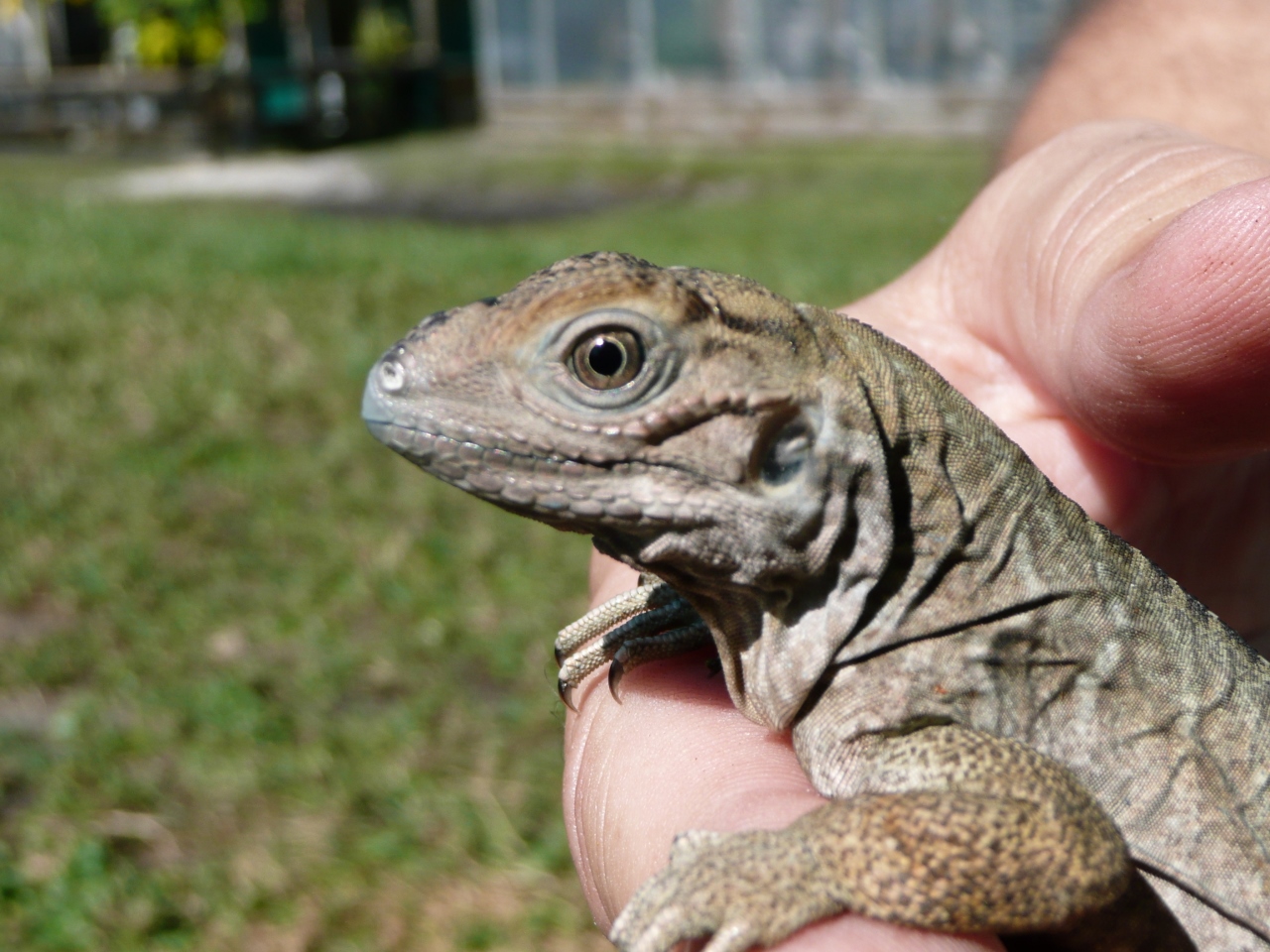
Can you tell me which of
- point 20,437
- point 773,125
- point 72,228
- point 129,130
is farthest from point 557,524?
point 129,130

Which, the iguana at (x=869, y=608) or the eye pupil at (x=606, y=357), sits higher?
the eye pupil at (x=606, y=357)

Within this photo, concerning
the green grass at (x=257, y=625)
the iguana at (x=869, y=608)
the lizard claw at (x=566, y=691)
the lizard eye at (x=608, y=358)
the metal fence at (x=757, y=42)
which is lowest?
the green grass at (x=257, y=625)

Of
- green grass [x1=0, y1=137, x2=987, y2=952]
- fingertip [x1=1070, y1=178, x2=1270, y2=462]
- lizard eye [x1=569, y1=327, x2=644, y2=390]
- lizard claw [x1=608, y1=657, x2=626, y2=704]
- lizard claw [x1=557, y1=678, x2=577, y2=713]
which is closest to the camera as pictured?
lizard eye [x1=569, y1=327, x2=644, y2=390]

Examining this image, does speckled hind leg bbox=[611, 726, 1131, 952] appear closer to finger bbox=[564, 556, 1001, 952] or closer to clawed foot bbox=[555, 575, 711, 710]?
finger bbox=[564, 556, 1001, 952]

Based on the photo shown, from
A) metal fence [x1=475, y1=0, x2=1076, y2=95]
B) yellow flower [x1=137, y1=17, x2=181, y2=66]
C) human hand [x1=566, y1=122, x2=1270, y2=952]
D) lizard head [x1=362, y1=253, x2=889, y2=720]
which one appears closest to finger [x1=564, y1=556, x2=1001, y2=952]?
human hand [x1=566, y1=122, x2=1270, y2=952]

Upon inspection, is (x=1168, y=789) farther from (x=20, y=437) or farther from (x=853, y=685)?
(x=20, y=437)

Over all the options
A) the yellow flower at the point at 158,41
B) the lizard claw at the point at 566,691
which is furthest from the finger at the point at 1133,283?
the yellow flower at the point at 158,41

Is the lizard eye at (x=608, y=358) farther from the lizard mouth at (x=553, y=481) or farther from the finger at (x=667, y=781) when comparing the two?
the finger at (x=667, y=781)

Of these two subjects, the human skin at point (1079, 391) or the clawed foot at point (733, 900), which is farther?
Answer: the human skin at point (1079, 391)
